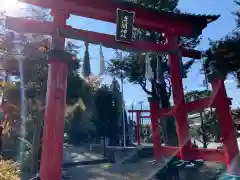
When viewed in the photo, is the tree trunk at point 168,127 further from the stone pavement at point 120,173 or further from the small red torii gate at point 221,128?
the small red torii gate at point 221,128

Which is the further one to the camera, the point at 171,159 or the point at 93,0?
the point at 171,159

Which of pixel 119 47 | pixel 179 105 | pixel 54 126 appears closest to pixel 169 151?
pixel 179 105

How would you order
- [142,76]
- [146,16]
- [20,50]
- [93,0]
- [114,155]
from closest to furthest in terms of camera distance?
1. [93,0]
2. [146,16]
3. [20,50]
4. [142,76]
5. [114,155]

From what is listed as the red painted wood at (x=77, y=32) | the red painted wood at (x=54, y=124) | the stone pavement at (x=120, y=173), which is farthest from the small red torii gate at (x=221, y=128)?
the red painted wood at (x=54, y=124)

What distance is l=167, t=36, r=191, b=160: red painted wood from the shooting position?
21.4 ft

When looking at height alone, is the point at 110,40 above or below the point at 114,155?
above

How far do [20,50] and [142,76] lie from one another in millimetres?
7657

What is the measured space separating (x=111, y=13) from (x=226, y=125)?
15.3 feet

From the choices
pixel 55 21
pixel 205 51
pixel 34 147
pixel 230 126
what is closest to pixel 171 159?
pixel 230 126

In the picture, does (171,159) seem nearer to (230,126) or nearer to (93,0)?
(230,126)

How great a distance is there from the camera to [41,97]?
36.3ft

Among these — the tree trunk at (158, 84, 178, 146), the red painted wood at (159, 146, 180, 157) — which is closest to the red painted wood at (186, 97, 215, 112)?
the red painted wood at (159, 146, 180, 157)

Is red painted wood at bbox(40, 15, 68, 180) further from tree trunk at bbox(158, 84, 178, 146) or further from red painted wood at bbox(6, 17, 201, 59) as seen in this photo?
tree trunk at bbox(158, 84, 178, 146)

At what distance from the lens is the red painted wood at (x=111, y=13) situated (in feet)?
19.4
